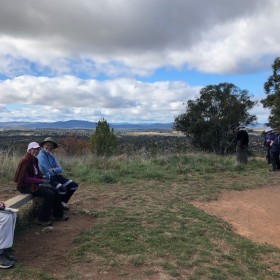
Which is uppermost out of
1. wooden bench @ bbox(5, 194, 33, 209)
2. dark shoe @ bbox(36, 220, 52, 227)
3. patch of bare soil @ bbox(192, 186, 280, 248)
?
wooden bench @ bbox(5, 194, 33, 209)

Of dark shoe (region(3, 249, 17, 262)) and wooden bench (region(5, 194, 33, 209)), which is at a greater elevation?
wooden bench (region(5, 194, 33, 209))

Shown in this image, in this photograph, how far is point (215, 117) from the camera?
27406mm

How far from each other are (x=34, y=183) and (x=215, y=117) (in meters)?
22.9

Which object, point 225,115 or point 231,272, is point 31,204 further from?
point 225,115

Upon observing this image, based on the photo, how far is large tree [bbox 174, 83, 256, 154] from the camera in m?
27.1

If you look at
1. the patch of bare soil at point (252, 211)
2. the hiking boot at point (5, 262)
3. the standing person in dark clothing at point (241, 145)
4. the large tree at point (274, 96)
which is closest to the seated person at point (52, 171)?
the hiking boot at point (5, 262)

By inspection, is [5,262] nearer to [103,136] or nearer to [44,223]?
[44,223]

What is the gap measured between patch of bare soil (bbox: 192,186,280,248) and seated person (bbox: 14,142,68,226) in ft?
10.2

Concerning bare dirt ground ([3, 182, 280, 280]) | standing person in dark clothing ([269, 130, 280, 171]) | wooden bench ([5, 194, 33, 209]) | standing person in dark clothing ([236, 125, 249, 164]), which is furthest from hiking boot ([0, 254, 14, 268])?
standing person in dark clothing ([236, 125, 249, 164])

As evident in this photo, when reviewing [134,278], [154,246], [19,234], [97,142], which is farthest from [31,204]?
[97,142]

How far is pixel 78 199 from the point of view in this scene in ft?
25.5

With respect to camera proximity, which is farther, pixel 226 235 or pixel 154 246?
pixel 226 235

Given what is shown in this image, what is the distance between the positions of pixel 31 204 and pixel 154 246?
7.84 ft

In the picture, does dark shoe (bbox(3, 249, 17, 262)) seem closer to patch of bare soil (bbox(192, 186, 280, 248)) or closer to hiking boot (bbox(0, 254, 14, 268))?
hiking boot (bbox(0, 254, 14, 268))
